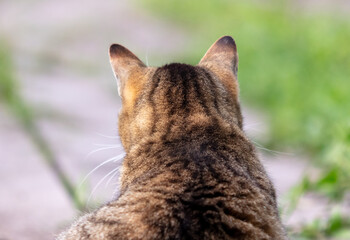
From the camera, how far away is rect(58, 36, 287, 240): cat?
2.62 metres

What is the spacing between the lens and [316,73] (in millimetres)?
8492

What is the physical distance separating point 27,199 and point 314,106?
10.8 feet

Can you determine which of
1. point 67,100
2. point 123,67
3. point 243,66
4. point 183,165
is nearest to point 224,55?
point 123,67

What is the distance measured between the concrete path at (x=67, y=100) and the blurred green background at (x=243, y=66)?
0.12ft

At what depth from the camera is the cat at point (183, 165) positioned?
2615 mm

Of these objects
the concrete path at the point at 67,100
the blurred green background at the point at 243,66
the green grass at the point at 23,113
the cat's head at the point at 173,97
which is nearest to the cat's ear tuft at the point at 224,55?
the cat's head at the point at 173,97

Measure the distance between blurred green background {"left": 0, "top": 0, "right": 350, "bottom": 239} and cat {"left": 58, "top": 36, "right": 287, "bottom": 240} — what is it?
861 mm

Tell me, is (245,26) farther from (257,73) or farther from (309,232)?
(309,232)

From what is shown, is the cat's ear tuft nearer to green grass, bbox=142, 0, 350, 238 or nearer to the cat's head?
the cat's head

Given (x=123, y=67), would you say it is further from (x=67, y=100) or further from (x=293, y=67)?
(x=293, y=67)

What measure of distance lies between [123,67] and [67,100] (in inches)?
191

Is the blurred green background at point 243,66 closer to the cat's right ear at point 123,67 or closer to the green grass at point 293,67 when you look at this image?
the green grass at point 293,67

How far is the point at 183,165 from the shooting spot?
2824mm

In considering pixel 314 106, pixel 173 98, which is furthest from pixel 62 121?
pixel 173 98
